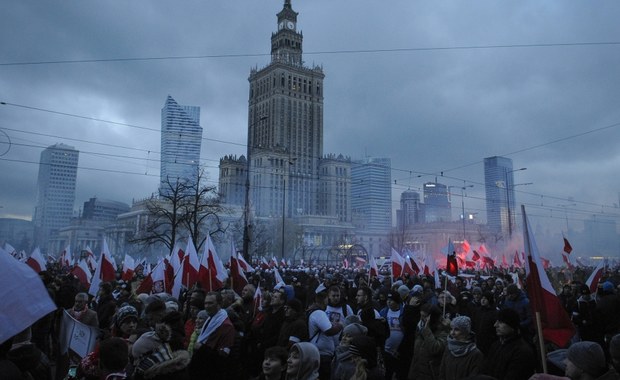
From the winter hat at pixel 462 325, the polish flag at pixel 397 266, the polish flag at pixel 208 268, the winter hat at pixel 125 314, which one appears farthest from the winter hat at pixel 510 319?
the polish flag at pixel 397 266

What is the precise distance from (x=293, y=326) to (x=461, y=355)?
81.5 inches

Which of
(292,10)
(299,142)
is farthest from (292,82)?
(292,10)

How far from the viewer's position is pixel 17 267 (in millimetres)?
2648

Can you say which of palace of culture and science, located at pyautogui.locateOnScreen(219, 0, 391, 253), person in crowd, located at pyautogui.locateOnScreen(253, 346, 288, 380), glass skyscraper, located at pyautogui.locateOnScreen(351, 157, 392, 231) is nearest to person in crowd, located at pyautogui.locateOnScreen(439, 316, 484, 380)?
person in crowd, located at pyautogui.locateOnScreen(253, 346, 288, 380)

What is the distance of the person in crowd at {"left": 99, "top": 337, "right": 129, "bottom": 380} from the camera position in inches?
152

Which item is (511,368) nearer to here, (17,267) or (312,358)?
(312,358)

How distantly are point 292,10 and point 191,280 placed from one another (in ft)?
441

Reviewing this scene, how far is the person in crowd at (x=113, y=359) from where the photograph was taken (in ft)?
12.7

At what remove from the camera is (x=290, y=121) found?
118625 mm

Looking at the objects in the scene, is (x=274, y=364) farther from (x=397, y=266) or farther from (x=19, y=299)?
(x=397, y=266)

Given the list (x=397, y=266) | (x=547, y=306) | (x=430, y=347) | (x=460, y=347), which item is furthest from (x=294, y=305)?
(x=397, y=266)

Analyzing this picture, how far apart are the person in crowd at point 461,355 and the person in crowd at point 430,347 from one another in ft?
1.93

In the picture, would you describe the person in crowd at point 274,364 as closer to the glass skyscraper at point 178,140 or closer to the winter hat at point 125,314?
the winter hat at point 125,314

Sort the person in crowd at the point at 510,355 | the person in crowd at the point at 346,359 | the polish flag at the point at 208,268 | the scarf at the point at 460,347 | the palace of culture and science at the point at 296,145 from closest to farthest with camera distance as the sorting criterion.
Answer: the person in crowd at the point at 346,359 → the person in crowd at the point at 510,355 → the scarf at the point at 460,347 → the polish flag at the point at 208,268 → the palace of culture and science at the point at 296,145
